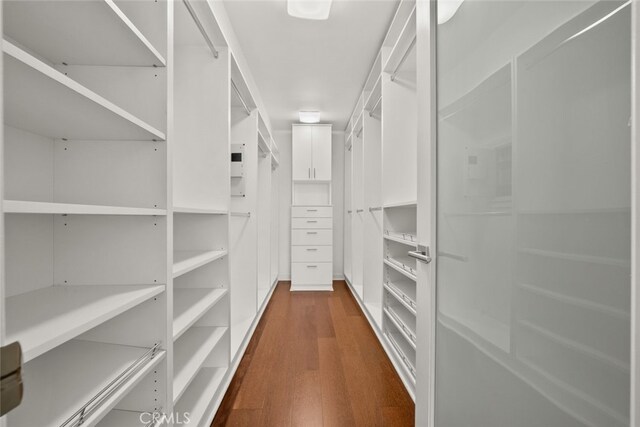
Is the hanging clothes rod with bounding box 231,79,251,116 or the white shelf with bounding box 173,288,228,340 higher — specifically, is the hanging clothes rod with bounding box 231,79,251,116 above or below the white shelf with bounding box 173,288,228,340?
above

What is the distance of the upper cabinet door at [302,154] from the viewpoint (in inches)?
178

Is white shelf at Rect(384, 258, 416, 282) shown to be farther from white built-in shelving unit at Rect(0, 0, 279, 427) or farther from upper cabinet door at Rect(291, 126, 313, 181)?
upper cabinet door at Rect(291, 126, 313, 181)

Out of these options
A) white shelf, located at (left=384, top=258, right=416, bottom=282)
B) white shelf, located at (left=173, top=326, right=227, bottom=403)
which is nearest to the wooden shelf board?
white shelf, located at (left=173, top=326, right=227, bottom=403)

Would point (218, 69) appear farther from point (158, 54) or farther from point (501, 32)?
point (501, 32)

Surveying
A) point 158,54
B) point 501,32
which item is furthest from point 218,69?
point 501,32

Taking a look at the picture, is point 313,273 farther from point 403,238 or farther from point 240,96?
point 240,96

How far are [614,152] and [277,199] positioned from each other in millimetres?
4557

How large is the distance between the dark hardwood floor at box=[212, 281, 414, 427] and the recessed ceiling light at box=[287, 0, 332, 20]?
2395 mm

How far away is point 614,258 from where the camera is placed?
545 mm

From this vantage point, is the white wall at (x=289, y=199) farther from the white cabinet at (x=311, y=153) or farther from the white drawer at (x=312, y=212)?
the white drawer at (x=312, y=212)

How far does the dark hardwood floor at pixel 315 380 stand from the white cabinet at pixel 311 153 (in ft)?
7.38

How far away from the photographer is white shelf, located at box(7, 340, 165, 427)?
0.75 m

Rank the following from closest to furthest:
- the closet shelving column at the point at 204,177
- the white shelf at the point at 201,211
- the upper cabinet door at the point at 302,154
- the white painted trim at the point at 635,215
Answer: the white painted trim at the point at 635,215, the white shelf at the point at 201,211, the closet shelving column at the point at 204,177, the upper cabinet door at the point at 302,154

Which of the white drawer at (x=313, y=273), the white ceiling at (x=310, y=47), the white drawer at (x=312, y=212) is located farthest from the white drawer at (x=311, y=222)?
the white ceiling at (x=310, y=47)
